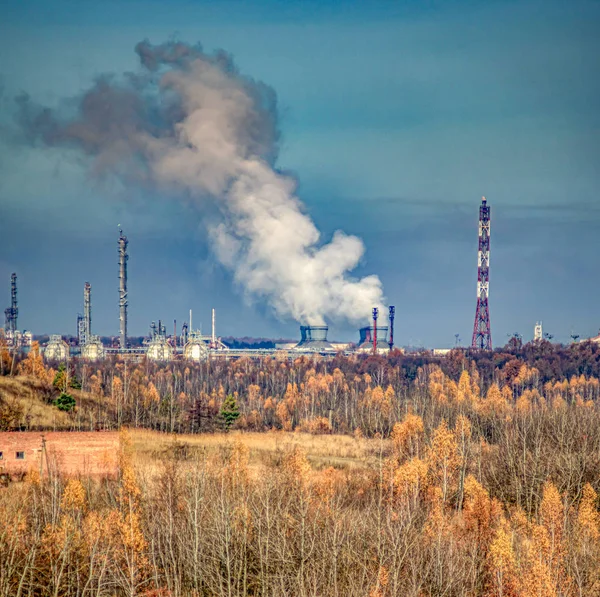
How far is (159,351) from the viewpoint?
11469cm

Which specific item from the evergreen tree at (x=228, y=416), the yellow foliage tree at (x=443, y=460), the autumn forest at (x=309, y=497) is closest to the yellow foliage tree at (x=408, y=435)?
the autumn forest at (x=309, y=497)

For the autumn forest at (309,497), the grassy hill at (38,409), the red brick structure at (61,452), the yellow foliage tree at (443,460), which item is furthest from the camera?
the grassy hill at (38,409)

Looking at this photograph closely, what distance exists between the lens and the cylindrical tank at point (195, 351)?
377 feet

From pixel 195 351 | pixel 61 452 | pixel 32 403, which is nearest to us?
pixel 61 452

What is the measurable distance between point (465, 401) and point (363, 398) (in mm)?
13897

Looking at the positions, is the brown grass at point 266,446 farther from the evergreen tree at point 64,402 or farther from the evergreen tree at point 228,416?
the evergreen tree at point 64,402

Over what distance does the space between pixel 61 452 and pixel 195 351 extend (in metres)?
70.1

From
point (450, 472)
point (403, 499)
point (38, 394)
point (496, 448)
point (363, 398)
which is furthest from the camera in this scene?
point (363, 398)

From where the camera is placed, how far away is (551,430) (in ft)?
168

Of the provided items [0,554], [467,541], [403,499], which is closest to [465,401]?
[403,499]

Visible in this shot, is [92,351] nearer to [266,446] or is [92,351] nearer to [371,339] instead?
[371,339]

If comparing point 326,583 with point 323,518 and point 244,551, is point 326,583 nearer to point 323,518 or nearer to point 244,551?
point 244,551

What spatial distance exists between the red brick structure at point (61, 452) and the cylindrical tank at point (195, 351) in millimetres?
67806

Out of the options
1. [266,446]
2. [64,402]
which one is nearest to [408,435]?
[266,446]
